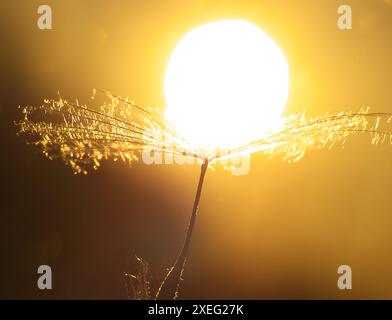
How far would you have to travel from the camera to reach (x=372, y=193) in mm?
4633

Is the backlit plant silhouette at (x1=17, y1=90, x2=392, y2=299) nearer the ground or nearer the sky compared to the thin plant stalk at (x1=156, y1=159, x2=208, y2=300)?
nearer the sky

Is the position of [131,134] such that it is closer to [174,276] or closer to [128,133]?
[128,133]

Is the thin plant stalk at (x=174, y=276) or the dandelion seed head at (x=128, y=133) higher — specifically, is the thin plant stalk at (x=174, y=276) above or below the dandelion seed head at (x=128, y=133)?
below

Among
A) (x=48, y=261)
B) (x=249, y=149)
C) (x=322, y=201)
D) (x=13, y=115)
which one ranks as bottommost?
(x=48, y=261)

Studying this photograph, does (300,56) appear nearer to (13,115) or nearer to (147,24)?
(147,24)

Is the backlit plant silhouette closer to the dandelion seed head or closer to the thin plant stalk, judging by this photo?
the dandelion seed head

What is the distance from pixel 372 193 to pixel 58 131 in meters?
3.85

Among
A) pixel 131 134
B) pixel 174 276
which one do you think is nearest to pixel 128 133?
pixel 131 134

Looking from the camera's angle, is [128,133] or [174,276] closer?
[174,276]

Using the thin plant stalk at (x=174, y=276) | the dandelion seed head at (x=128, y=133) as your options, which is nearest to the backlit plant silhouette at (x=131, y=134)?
the dandelion seed head at (x=128, y=133)

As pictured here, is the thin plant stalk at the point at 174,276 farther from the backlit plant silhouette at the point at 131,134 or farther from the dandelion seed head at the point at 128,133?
the dandelion seed head at the point at 128,133

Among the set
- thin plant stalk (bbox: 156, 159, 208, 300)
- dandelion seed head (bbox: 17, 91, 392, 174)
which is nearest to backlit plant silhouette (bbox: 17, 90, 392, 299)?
dandelion seed head (bbox: 17, 91, 392, 174)

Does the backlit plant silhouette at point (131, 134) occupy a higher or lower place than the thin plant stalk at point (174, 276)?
higher

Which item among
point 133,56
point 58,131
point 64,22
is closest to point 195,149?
point 58,131
